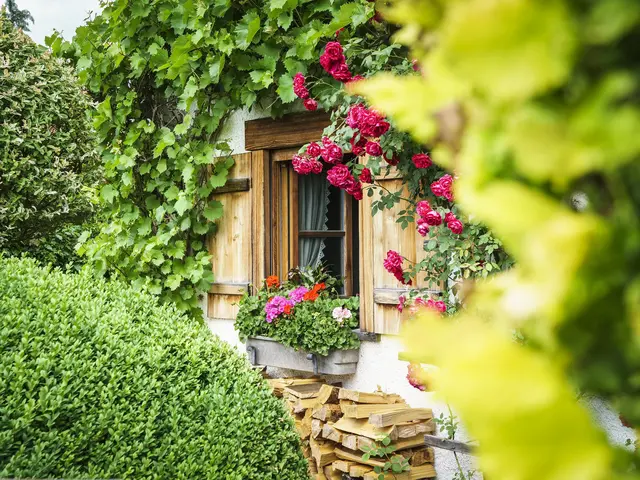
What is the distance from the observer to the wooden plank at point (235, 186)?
195 inches

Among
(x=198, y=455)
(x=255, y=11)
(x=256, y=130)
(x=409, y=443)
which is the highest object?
(x=255, y=11)

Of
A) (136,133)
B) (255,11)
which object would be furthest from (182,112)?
(255,11)

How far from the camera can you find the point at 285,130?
4699 millimetres

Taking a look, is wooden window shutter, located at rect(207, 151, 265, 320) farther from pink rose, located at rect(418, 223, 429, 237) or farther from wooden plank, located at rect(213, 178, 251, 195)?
pink rose, located at rect(418, 223, 429, 237)

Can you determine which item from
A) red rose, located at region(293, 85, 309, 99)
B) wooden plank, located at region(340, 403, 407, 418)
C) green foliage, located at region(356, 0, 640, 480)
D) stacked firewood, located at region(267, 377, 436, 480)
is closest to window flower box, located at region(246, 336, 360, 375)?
stacked firewood, located at region(267, 377, 436, 480)

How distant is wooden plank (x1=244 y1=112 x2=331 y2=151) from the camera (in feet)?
14.8

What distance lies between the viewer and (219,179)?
499 cm

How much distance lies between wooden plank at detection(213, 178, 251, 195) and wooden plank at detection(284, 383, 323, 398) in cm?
153

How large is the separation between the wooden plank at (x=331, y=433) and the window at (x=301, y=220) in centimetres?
125

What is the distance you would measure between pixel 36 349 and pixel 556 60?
2183 millimetres

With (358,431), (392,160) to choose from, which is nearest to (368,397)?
(358,431)

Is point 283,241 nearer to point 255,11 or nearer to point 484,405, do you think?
point 255,11

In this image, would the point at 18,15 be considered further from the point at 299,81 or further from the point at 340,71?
the point at 340,71

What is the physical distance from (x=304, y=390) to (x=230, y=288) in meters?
1.09
